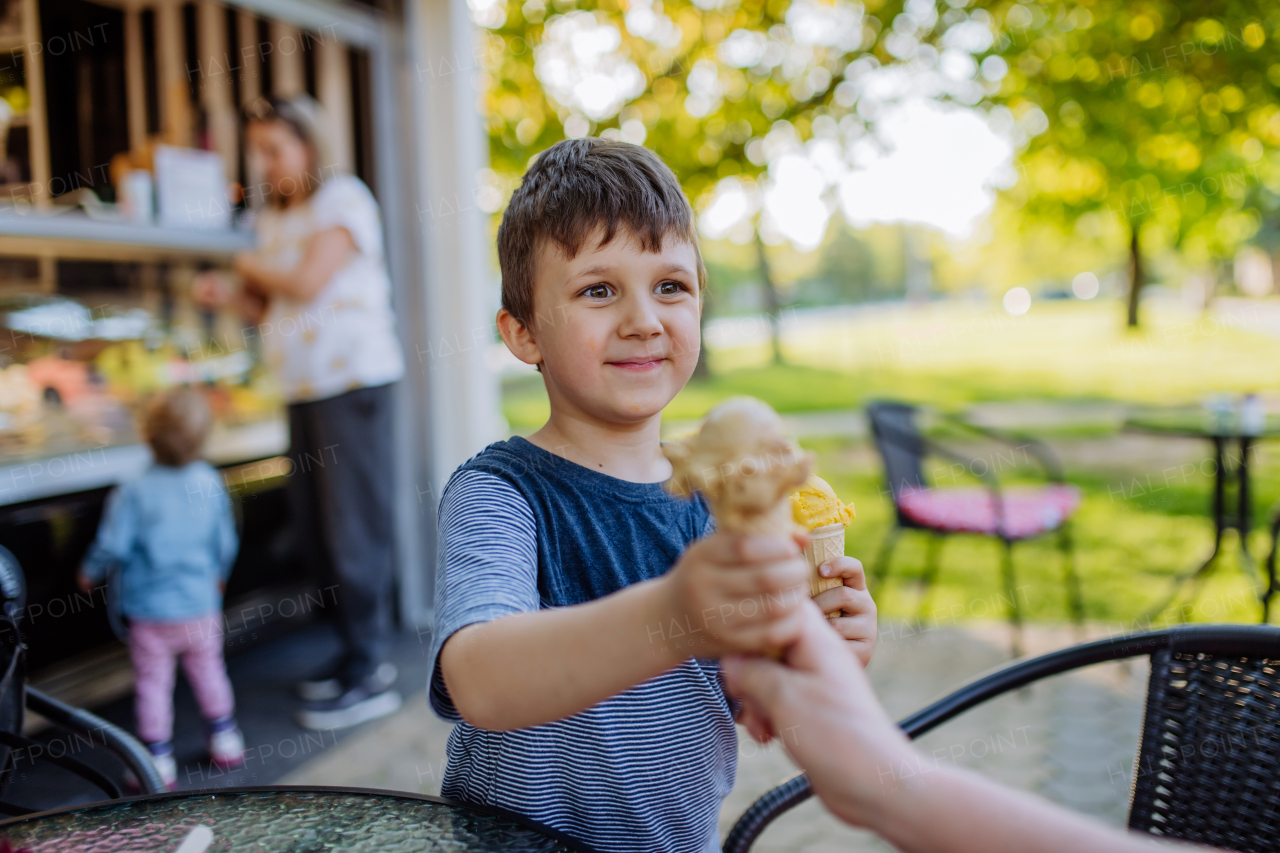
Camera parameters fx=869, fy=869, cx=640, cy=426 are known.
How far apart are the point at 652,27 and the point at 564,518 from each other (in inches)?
247

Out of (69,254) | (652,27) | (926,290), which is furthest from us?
(926,290)

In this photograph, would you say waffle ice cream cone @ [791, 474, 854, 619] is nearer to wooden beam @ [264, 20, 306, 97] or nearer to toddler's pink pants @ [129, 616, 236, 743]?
toddler's pink pants @ [129, 616, 236, 743]

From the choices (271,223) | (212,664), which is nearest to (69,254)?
(271,223)

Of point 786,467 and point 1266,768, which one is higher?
point 786,467

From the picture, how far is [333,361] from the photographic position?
3564 mm

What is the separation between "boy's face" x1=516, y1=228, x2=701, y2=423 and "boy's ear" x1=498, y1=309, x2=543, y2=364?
0.08 meters

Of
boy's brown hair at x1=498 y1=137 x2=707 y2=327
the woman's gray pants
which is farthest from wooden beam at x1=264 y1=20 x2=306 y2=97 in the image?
boy's brown hair at x1=498 y1=137 x2=707 y2=327

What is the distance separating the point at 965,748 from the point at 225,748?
2785 mm

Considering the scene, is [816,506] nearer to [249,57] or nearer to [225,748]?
[225,748]

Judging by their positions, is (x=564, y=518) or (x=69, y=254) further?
(x=69, y=254)

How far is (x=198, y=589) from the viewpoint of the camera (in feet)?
10.5

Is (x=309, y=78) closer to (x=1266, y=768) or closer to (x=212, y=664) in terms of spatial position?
(x=212, y=664)

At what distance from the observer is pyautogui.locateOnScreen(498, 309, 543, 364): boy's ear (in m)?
1.26

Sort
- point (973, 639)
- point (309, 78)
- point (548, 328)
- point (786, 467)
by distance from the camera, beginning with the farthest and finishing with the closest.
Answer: point (309, 78) → point (973, 639) → point (548, 328) → point (786, 467)
